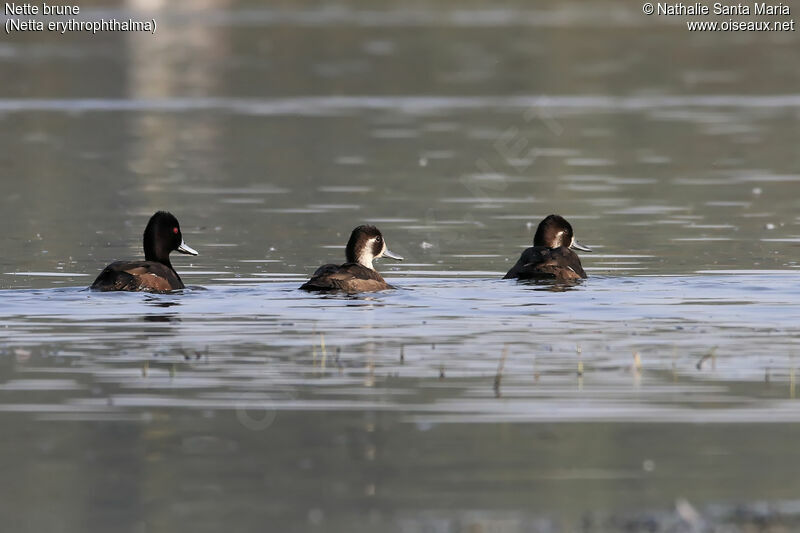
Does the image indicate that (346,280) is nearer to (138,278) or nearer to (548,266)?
(138,278)

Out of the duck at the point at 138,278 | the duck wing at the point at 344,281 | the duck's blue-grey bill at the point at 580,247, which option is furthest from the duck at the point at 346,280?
the duck's blue-grey bill at the point at 580,247

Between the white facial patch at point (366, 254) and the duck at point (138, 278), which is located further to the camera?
the white facial patch at point (366, 254)

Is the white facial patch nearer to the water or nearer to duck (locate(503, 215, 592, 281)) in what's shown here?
the water

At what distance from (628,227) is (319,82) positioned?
111ft

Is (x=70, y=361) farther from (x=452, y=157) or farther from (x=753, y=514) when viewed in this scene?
(x=452, y=157)

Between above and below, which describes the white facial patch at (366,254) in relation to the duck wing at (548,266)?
above

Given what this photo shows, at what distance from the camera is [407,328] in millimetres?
16328

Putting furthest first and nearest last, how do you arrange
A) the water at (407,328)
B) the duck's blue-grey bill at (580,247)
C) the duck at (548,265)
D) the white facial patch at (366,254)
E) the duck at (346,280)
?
1. the duck's blue-grey bill at (580,247)
2. the white facial patch at (366,254)
3. the duck at (548,265)
4. the duck at (346,280)
5. the water at (407,328)

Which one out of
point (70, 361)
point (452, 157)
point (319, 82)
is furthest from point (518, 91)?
point (70, 361)

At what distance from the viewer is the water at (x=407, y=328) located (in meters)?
10.5

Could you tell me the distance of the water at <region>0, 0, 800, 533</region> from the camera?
1047 centimetres

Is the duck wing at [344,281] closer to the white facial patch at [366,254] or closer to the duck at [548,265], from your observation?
the white facial patch at [366,254]

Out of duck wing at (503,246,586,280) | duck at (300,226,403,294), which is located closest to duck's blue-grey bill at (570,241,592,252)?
duck wing at (503,246,586,280)

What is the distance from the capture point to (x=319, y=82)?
5884cm
